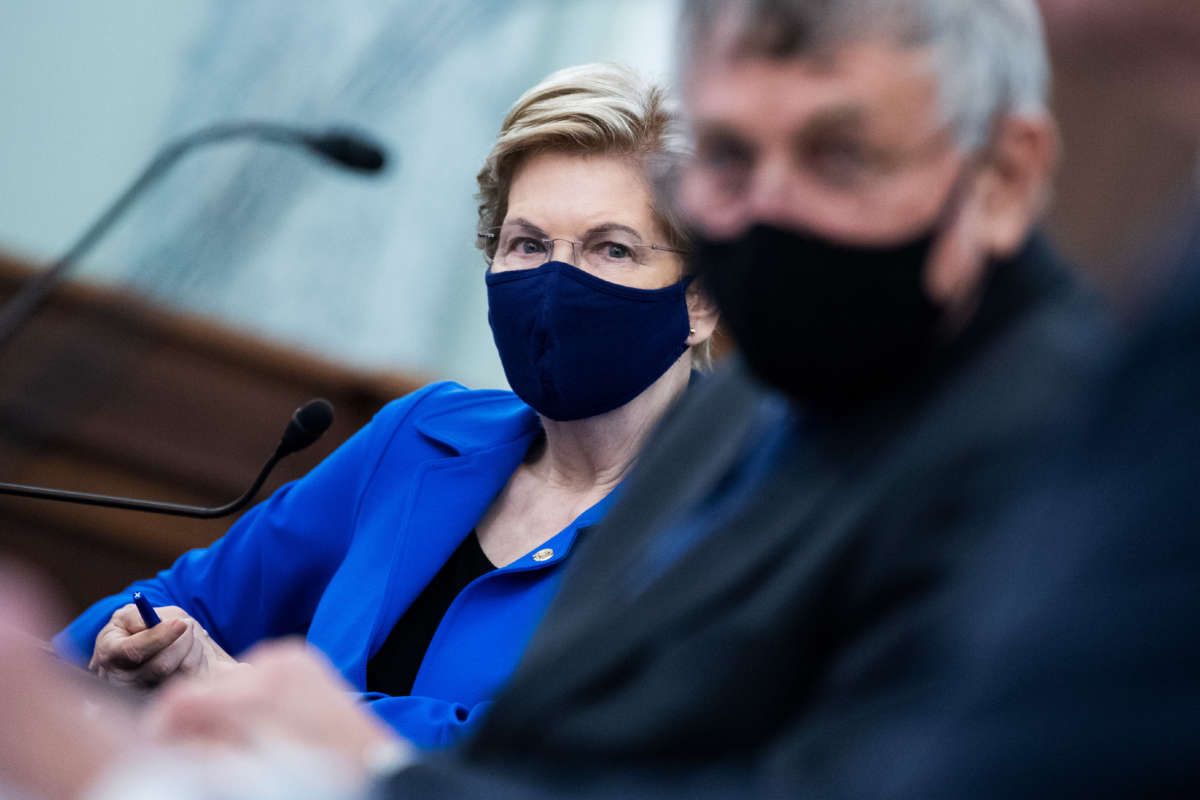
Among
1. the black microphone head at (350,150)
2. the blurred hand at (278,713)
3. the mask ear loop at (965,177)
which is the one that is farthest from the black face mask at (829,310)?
the black microphone head at (350,150)

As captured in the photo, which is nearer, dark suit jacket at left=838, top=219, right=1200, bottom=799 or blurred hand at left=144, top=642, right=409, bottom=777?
dark suit jacket at left=838, top=219, right=1200, bottom=799

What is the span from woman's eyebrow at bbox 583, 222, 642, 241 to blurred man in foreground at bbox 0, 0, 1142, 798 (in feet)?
3.42

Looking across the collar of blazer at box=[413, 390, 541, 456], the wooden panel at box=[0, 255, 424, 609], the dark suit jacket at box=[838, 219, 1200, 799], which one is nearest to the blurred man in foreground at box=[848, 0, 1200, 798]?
the dark suit jacket at box=[838, 219, 1200, 799]

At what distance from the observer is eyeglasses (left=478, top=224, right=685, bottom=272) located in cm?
184

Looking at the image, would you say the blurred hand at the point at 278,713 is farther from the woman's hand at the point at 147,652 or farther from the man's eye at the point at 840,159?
the woman's hand at the point at 147,652

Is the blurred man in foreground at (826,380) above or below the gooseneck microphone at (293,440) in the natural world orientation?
above

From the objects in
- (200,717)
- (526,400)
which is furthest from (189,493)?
(200,717)

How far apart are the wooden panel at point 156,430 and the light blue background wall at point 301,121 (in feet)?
0.80

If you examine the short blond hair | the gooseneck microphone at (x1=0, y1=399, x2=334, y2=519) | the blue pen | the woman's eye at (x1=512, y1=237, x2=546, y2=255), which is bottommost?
the blue pen

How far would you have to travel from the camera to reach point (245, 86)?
4.48 meters

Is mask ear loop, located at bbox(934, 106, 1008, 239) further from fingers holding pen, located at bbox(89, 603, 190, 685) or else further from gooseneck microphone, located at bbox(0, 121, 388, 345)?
gooseneck microphone, located at bbox(0, 121, 388, 345)

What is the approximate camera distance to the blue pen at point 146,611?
1585 mm

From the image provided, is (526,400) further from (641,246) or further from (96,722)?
(96,722)

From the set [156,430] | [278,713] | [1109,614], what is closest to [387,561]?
[278,713]
